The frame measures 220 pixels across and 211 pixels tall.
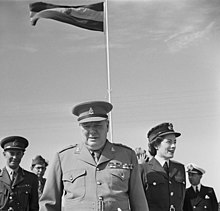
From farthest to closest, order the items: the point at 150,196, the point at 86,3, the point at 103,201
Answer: the point at 86,3, the point at 150,196, the point at 103,201

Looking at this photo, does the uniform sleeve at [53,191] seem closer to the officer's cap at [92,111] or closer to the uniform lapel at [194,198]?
the officer's cap at [92,111]

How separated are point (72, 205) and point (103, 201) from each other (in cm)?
18

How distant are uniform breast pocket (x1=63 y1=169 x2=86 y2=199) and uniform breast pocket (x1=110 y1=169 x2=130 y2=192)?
0.17m

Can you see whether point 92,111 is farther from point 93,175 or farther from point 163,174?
point 163,174

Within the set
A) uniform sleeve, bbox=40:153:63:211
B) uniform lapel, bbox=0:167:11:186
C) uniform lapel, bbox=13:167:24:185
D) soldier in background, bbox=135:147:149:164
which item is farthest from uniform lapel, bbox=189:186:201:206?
uniform sleeve, bbox=40:153:63:211

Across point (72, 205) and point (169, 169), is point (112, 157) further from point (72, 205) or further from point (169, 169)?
point (169, 169)

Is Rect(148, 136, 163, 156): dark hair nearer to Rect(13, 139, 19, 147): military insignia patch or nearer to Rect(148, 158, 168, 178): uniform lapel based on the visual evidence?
Rect(148, 158, 168, 178): uniform lapel

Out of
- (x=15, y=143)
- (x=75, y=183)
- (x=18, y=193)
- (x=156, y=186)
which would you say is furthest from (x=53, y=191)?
(x=15, y=143)

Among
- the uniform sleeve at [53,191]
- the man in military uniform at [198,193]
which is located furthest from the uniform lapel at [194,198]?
the uniform sleeve at [53,191]

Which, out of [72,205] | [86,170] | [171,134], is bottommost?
[72,205]

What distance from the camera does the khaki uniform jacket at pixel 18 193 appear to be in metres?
4.49

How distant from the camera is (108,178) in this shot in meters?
3.12

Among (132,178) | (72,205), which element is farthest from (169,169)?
(72,205)

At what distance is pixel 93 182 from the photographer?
310 centimetres
